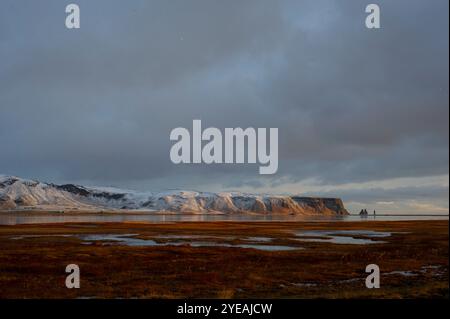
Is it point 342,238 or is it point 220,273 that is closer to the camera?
point 220,273

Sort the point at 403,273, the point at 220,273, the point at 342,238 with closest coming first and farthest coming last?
1. the point at 220,273
2. the point at 403,273
3. the point at 342,238

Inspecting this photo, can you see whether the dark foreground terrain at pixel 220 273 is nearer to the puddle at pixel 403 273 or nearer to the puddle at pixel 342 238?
the puddle at pixel 403 273

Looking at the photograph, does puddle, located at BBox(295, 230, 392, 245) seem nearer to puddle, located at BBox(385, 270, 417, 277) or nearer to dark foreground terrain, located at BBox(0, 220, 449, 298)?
dark foreground terrain, located at BBox(0, 220, 449, 298)

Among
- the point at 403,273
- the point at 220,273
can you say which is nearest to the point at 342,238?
the point at 403,273

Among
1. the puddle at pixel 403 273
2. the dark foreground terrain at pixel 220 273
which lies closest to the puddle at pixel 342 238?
the dark foreground terrain at pixel 220 273

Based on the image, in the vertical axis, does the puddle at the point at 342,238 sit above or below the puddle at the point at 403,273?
below

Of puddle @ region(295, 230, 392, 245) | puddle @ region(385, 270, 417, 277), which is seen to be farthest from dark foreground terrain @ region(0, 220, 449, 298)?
puddle @ region(295, 230, 392, 245)

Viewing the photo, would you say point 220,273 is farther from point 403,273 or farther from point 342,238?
point 342,238

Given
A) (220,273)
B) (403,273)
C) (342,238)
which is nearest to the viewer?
(220,273)

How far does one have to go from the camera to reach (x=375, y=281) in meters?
25.9

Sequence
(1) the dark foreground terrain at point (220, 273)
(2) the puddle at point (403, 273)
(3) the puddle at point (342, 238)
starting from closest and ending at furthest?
1. (1) the dark foreground terrain at point (220, 273)
2. (2) the puddle at point (403, 273)
3. (3) the puddle at point (342, 238)
